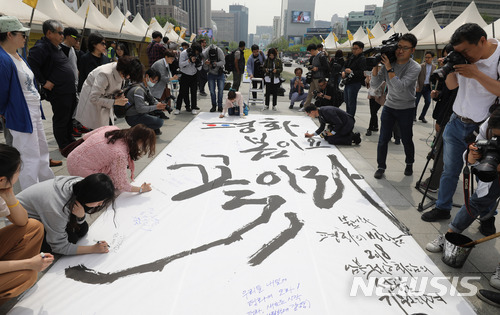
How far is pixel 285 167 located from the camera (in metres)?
3.42

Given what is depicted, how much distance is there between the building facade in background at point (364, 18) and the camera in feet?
310

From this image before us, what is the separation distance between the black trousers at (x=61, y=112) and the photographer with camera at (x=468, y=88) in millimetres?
3771

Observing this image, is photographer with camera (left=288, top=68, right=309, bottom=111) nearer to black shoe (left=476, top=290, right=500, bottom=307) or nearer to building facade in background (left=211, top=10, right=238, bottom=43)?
black shoe (left=476, top=290, right=500, bottom=307)

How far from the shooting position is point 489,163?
5.23ft

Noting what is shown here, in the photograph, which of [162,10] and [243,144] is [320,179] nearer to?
[243,144]

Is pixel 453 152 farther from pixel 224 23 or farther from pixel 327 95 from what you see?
pixel 224 23

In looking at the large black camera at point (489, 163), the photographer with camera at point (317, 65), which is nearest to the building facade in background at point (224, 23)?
the photographer with camera at point (317, 65)

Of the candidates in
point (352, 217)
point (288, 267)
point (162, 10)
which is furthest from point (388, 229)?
point (162, 10)

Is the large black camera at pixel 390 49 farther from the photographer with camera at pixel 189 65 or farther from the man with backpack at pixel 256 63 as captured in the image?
the man with backpack at pixel 256 63

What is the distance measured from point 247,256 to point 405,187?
6.91ft

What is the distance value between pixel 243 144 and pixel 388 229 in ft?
7.83

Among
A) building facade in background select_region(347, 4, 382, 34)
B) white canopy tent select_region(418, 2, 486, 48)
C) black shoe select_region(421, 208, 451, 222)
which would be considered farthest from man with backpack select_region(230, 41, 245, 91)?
building facade in background select_region(347, 4, 382, 34)

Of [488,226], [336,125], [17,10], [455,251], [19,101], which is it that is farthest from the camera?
[17,10]

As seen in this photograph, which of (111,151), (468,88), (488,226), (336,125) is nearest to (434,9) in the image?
(336,125)
